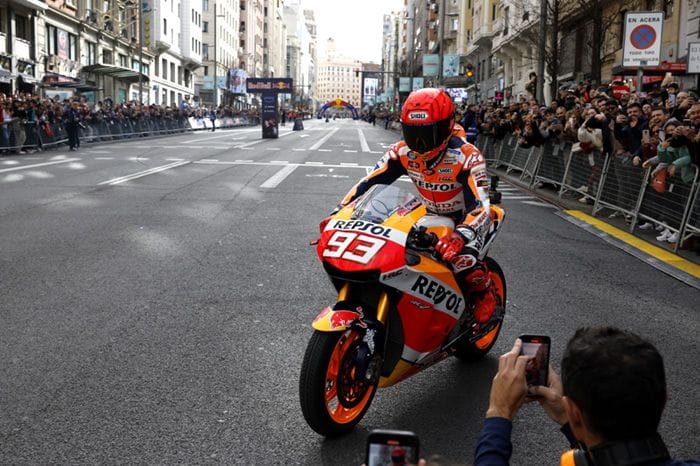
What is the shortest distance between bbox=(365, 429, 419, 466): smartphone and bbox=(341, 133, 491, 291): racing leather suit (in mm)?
2768

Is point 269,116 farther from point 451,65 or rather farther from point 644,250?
point 644,250

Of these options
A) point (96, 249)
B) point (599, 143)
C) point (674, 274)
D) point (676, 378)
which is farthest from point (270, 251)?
point (599, 143)

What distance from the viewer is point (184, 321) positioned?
5859mm

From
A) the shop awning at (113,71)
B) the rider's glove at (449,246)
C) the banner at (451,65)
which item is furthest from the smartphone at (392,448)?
the banner at (451,65)

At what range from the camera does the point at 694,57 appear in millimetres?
15055

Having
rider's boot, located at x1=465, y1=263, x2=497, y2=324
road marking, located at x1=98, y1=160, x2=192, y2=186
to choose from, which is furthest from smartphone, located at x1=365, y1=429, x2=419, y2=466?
road marking, located at x1=98, y1=160, x2=192, y2=186

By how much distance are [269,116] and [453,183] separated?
39.3 m

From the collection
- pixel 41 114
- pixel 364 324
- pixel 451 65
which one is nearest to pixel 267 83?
pixel 451 65

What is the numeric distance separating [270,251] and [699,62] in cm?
1021

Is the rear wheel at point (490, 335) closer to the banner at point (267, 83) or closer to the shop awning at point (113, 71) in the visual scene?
the shop awning at point (113, 71)

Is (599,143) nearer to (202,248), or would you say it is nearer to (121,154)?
(202,248)

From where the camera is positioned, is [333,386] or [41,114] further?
[41,114]

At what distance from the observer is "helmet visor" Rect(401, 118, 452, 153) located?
4.60 metres

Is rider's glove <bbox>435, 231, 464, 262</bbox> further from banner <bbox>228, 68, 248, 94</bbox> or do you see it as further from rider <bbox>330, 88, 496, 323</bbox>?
banner <bbox>228, 68, 248, 94</bbox>
